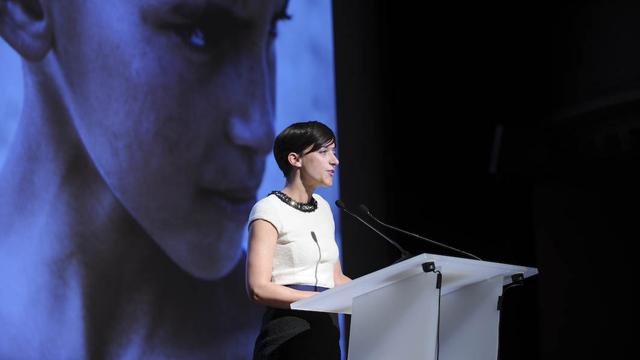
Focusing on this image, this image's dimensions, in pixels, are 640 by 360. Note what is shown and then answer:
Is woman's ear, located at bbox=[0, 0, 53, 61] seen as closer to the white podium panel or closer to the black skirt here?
the black skirt

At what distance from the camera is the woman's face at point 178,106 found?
2.81 metres

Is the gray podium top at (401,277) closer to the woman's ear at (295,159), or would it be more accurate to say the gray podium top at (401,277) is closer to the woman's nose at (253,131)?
the woman's ear at (295,159)

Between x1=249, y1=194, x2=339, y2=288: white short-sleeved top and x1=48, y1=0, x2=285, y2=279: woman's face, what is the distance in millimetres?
Result: 1183

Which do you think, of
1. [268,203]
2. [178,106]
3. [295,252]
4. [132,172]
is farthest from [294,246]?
Answer: [178,106]

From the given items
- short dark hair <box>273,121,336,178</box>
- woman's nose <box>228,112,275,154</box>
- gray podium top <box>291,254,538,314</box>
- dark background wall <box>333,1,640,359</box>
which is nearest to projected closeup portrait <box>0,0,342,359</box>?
woman's nose <box>228,112,275,154</box>

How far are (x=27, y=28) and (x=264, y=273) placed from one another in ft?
4.86

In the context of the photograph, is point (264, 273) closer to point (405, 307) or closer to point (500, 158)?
point (405, 307)

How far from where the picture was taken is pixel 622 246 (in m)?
3.68

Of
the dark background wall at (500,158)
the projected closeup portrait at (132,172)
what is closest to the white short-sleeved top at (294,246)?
the projected closeup portrait at (132,172)

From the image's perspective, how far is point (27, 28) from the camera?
2686 millimetres

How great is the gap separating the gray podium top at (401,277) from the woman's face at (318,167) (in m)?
0.32

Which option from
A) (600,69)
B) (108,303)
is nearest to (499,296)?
(108,303)

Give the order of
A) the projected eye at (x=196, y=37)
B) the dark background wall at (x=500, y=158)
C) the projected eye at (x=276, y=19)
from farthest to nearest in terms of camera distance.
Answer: the dark background wall at (x=500, y=158) → the projected eye at (x=276, y=19) → the projected eye at (x=196, y=37)

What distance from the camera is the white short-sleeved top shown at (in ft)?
5.89
